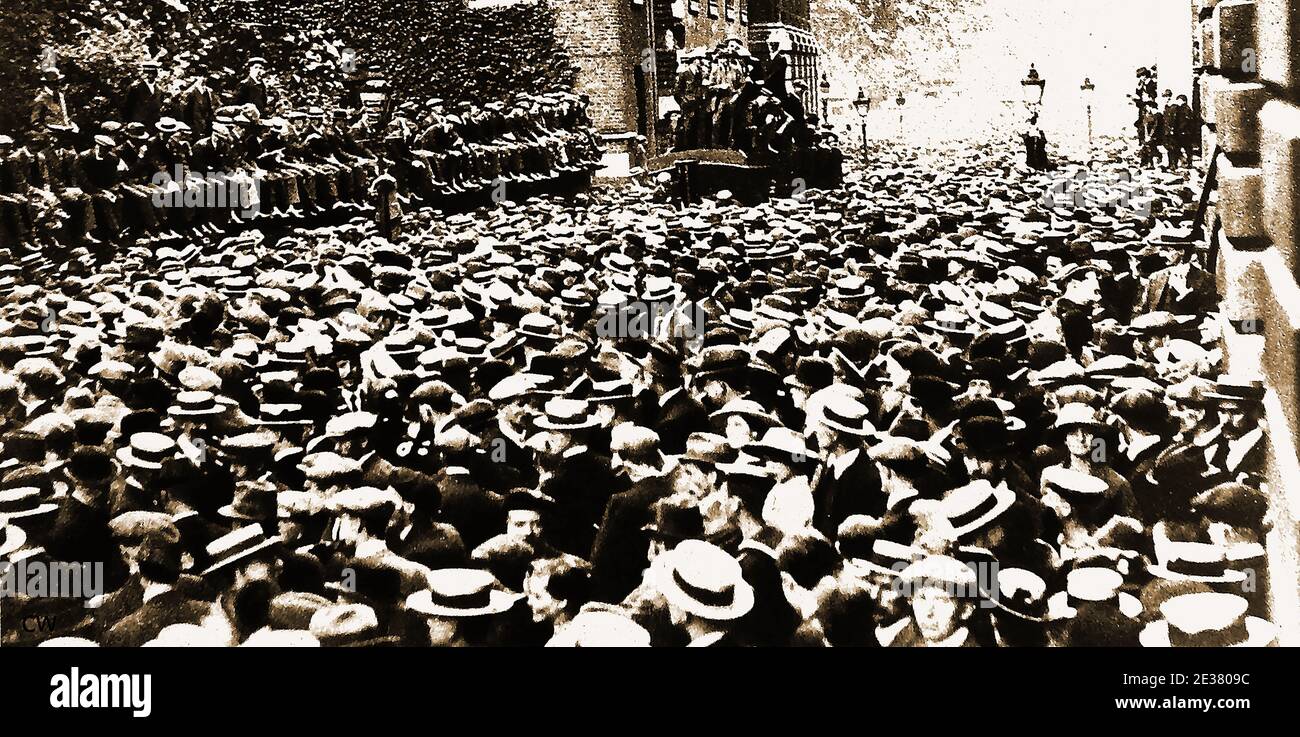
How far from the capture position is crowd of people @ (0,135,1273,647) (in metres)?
2.57

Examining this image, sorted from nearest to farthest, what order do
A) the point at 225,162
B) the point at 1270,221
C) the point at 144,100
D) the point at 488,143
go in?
1. the point at 1270,221
2. the point at 225,162
3. the point at 144,100
4. the point at 488,143

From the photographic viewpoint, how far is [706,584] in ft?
8.05

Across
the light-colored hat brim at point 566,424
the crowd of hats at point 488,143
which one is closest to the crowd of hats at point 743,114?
the crowd of hats at point 488,143

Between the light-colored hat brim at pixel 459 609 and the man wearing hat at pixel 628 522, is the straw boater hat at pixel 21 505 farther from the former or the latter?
the man wearing hat at pixel 628 522

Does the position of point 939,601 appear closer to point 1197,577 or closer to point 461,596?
point 1197,577

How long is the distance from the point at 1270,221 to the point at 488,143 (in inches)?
503

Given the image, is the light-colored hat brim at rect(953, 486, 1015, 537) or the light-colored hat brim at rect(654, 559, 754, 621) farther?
the light-colored hat brim at rect(953, 486, 1015, 537)

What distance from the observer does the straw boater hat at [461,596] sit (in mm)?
2391

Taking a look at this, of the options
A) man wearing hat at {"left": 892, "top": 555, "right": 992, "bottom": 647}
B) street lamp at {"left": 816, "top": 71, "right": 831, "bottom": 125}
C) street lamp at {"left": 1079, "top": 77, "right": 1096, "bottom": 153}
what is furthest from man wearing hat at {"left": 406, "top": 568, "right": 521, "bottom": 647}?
street lamp at {"left": 816, "top": 71, "right": 831, "bottom": 125}

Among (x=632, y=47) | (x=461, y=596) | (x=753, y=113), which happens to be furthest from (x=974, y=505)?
(x=632, y=47)

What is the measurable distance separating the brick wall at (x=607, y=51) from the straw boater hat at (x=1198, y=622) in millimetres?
15784

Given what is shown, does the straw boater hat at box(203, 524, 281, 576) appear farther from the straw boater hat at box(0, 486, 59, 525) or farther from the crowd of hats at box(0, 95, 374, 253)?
the crowd of hats at box(0, 95, 374, 253)
